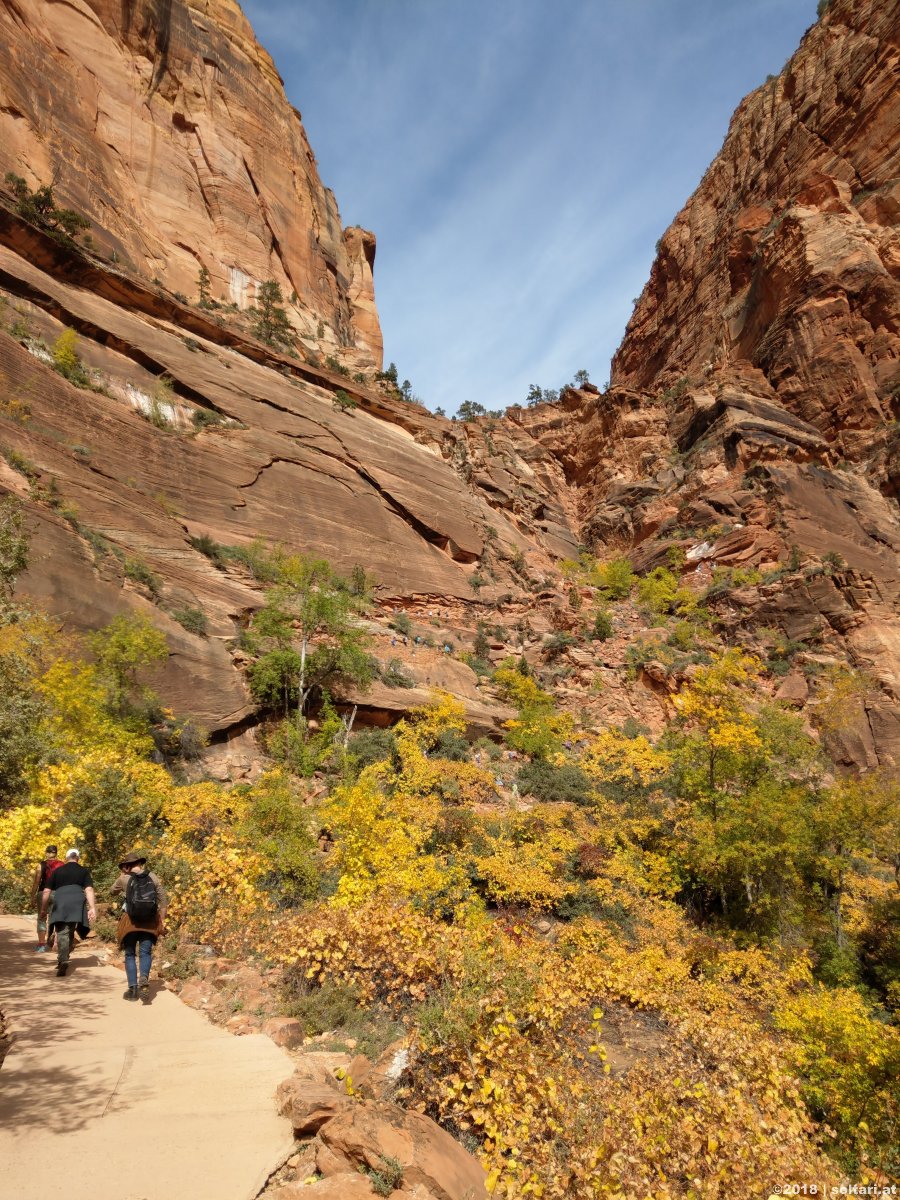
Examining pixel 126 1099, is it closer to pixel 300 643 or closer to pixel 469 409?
pixel 300 643

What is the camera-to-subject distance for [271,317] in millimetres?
38719

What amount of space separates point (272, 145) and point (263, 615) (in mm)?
44849

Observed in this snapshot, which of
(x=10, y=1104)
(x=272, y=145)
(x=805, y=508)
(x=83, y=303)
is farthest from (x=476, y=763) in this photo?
(x=272, y=145)

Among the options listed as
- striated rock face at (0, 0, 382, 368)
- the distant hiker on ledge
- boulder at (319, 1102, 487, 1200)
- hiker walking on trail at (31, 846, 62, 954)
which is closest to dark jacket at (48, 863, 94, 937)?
hiker walking on trail at (31, 846, 62, 954)

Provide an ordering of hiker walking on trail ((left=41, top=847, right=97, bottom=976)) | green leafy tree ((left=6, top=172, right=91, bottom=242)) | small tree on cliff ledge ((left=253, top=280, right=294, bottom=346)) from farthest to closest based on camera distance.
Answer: small tree on cliff ledge ((left=253, top=280, right=294, bottom=346)) < green leafy tree ((left=6, top=172, right=91, bottom=242)) < hiker walking on trail ((left=41, top=847, right=97, bottom=976))

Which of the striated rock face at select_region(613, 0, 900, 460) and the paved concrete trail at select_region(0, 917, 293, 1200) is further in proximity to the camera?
the striated rock face at select_region(613, 0, 900, 460)

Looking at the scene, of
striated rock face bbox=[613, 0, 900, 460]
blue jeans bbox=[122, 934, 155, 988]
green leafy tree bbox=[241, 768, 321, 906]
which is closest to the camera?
blue jeans bbox=[122, 934, 155, 988]

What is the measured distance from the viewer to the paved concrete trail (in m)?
2.88

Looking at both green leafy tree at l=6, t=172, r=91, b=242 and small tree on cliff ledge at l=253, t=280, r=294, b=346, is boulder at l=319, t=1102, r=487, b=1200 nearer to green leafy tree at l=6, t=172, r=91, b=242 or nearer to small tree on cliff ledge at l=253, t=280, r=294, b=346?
green leafy tree at l=6, t=172, r=91, b=242

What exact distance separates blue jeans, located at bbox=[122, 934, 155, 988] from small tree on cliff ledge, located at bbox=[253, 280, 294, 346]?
36.1m

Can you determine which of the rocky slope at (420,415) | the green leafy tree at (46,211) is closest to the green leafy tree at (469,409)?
the rocky slope at (420,415)

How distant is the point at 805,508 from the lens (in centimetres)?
3806

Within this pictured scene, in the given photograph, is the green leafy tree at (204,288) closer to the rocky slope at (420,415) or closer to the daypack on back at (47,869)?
the rocky slope at (420,415)

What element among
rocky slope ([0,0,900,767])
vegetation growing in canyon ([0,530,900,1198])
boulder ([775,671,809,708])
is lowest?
vegetation growing in canyon ([0,530,900,1198])
